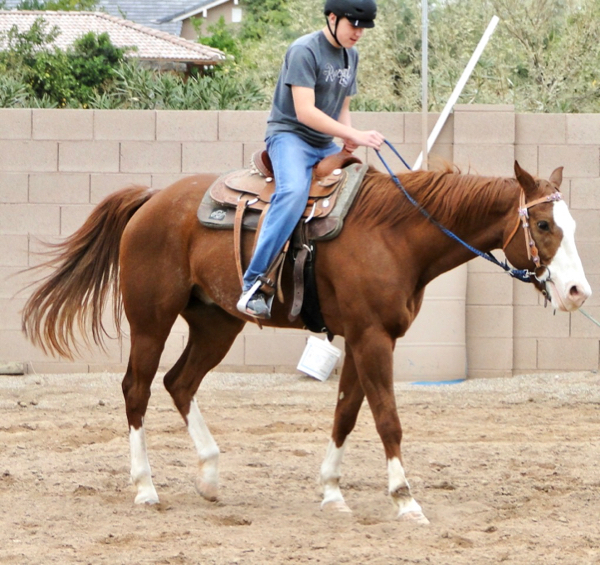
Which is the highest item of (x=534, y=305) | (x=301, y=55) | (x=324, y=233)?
(x=301, y=55)

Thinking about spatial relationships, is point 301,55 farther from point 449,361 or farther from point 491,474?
point 449,361

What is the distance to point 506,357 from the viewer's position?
810 cm

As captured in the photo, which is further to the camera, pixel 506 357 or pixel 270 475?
pixel 506 357

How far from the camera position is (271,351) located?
819 cm

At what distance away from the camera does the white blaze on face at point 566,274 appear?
12.9ft

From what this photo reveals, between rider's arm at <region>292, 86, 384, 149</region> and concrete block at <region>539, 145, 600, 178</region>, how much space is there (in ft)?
13.5

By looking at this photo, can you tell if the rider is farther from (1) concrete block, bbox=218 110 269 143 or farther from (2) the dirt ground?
(1) concrete block, bbox=218 110 269 143

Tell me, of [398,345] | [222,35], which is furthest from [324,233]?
[222,35]

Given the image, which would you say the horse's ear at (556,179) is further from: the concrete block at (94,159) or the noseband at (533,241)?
the concrete block at (94,159)

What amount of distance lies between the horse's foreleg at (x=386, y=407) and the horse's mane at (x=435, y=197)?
23.7 inches

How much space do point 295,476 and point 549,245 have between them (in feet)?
6.49

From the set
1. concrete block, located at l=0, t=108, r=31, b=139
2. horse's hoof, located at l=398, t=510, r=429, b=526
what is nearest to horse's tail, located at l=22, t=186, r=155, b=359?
horse's hoof, located at l=398, t=510, r=429, b=526

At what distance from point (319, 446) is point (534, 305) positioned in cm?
315

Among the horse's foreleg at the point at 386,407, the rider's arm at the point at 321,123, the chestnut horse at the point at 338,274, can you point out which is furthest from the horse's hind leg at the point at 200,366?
the rider's arm at the point at 321,123
